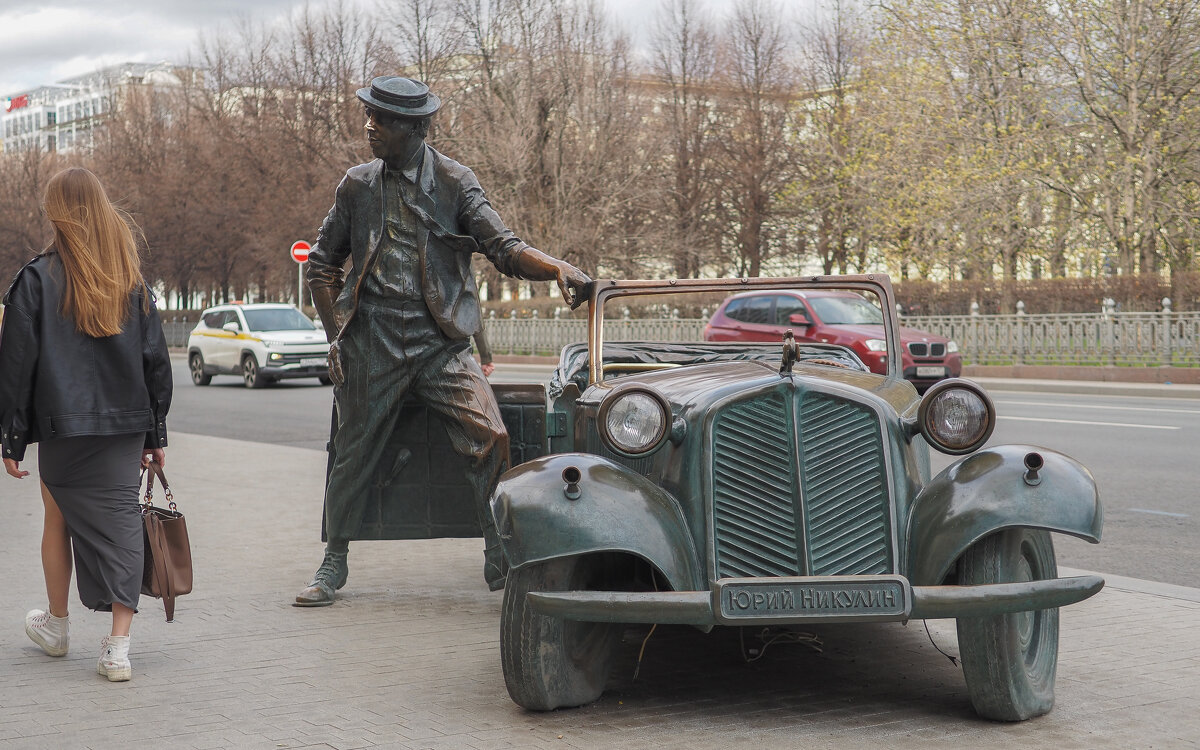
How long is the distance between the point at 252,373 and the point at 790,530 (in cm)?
2316

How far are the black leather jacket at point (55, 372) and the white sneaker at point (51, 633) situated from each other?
68 centimetres

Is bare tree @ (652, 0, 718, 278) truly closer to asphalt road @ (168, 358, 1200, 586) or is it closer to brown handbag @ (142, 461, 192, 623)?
asphalt road @ (168, 358, 1200, 586)

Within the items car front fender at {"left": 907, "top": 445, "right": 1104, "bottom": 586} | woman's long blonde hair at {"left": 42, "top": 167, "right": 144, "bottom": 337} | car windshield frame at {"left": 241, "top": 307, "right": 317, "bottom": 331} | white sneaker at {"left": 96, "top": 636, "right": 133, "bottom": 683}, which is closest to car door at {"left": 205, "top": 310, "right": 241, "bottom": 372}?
car windshield frame at {"left": 241, "top": 307, "right": 317, "bottom": 331}

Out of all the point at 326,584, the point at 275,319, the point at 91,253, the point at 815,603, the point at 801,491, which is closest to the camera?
the point at 815,603

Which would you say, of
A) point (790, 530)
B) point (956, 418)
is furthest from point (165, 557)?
point (956, 418)

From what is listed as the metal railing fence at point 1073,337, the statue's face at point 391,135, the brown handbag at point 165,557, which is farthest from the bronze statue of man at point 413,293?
the metal railing fence at point 1073,337

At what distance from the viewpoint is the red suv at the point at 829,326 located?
2061 centimetres

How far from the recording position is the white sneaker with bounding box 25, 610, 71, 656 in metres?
5.19

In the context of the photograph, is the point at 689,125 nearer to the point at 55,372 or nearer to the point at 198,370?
the point at 198,370

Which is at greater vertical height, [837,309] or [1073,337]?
[837,309]

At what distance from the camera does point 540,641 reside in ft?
14.1

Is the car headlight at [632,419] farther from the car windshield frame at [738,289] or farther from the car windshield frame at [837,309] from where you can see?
the car windshield frame at [837,309]

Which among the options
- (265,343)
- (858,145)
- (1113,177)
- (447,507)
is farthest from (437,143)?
(447,507)

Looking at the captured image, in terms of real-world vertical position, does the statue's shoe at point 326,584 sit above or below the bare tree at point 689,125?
below
